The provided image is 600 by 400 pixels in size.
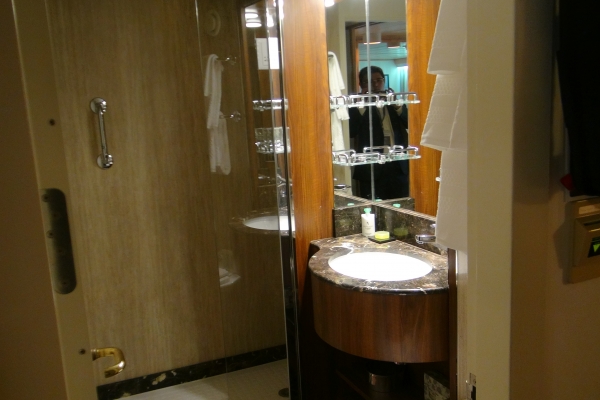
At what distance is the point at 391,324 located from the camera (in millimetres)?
1734

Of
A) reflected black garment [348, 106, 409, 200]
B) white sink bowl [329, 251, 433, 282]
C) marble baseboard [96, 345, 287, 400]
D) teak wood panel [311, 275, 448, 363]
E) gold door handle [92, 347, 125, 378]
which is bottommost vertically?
marble baseboard [96, 345, 287, 400]

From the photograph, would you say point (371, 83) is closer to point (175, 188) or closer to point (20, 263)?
point (175, 188)

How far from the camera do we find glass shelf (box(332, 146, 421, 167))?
7.49 feet

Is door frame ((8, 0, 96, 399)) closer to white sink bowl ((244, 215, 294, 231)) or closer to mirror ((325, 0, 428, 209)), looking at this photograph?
white sink bowl ((244, 215, 294, 231))

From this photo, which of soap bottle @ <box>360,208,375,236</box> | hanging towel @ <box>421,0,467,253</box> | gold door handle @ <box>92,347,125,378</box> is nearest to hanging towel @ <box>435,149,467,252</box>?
hanging towel @ <box>421,0,467,253</box>

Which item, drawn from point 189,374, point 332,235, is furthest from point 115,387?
point 332,235

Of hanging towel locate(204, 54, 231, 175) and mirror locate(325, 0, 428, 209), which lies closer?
mirror locate(325, 0, 428, 209)

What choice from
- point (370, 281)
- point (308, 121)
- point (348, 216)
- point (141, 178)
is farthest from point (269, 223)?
point (141, 178)

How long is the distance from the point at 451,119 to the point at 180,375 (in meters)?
2.43

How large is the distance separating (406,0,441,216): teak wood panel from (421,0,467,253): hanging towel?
0.95m

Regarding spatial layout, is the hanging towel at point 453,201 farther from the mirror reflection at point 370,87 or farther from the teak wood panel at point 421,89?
the mirror reflection at point 370,87

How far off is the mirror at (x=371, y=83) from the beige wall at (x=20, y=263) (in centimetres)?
174

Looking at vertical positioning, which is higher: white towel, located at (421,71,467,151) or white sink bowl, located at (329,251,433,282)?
white towel, located at (421,71,467,151)

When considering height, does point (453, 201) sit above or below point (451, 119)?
below
